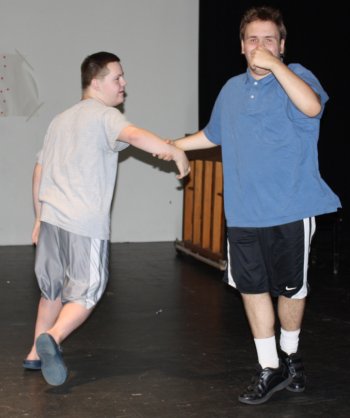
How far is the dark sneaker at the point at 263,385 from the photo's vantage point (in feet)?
9.92

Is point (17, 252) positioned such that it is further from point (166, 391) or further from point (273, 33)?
point (273, 33)

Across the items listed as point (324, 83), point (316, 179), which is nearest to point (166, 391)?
point (316, 179)

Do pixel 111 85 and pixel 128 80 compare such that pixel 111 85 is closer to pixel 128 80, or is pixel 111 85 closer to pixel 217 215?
pixel 217 215

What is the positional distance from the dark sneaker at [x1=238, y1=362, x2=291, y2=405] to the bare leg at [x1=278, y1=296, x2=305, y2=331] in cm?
17

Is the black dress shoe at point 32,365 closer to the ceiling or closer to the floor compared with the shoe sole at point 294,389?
closer to the floor

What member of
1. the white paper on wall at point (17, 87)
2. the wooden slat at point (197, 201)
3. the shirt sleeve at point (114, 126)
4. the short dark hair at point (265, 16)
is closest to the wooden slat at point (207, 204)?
the wooden slat at point (197, 201)

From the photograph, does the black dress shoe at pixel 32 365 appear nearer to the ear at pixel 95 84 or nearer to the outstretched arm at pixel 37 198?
the outstretched arm at pixel 37 198

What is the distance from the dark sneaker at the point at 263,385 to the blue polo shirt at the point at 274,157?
1.89ft

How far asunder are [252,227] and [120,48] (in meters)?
4.52

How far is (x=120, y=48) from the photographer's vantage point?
23.6 ft

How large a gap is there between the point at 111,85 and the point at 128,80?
13.0ft

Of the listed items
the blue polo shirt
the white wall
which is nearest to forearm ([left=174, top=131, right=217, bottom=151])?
the blue polo shirt

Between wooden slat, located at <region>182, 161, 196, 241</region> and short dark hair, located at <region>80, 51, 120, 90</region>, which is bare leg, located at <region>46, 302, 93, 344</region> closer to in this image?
short dark hair, located at <region>80, 51, 120, 90</region>

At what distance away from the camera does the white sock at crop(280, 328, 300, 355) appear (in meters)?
3.17
